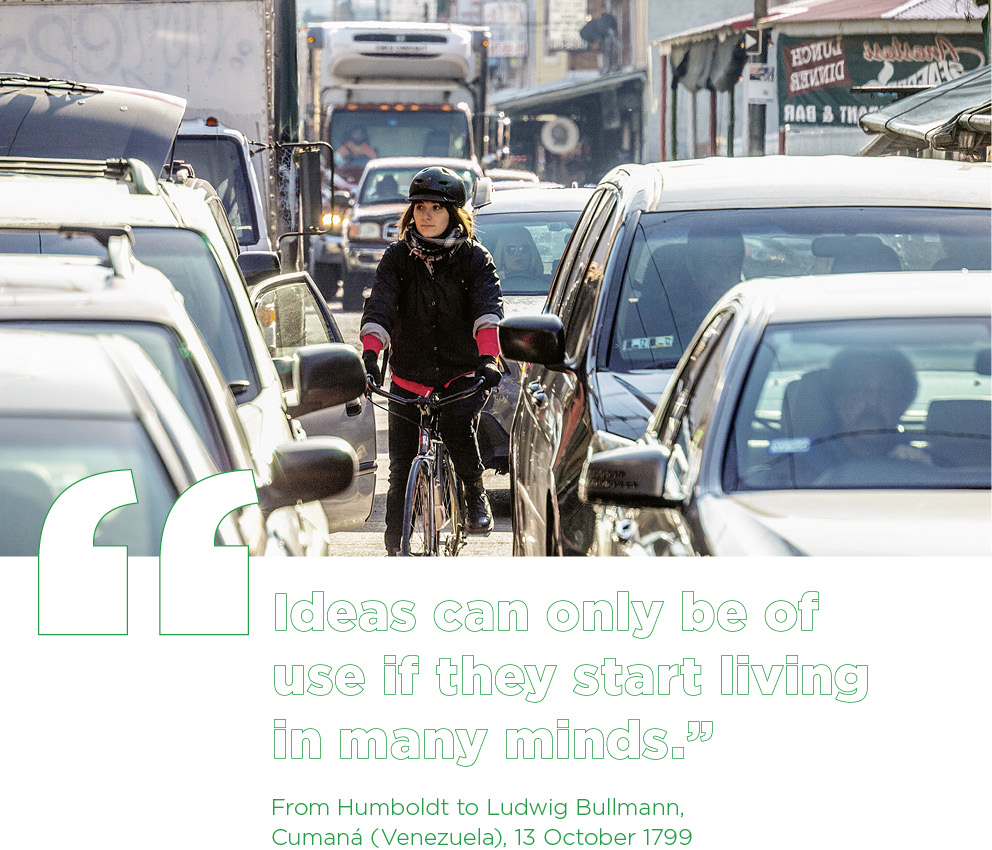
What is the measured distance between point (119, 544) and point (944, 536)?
5.17ft

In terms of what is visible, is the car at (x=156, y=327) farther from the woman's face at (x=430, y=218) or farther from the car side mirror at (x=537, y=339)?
the woman's face at (x=430, y=218)

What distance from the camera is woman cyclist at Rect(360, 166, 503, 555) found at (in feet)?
23.3

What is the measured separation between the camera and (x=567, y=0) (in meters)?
74.6

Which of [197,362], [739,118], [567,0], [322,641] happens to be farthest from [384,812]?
[567,0]

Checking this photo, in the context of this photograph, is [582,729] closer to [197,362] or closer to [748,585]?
[748,585]

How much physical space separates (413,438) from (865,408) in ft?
11.5

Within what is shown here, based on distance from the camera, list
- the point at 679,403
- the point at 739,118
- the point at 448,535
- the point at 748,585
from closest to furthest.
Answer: the point at 748,585 < the point at 679,403 < the point at 448,535 < the point at 739,118

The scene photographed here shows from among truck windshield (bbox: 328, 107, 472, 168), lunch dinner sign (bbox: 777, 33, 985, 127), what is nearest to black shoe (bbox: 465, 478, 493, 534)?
truck windshield (bbox: 328, 107, 472, 168)

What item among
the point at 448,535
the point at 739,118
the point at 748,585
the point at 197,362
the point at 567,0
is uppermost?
the point at 567,0

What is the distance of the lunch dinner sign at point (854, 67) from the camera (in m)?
30.4

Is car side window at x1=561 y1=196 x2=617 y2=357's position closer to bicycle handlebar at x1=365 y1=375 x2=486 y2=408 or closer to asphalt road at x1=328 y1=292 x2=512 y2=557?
bicycle handlebar at x1=365 y1=375 x2=486 y2=408

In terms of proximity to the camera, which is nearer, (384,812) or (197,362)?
(384,812)

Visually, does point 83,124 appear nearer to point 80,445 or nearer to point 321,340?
point 321,340

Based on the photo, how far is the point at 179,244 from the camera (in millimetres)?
5812
